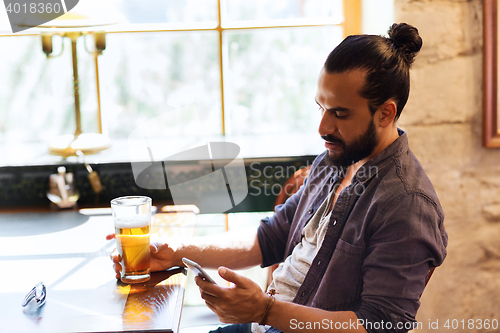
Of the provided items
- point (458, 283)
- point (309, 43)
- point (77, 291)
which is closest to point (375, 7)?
point (309, 43)

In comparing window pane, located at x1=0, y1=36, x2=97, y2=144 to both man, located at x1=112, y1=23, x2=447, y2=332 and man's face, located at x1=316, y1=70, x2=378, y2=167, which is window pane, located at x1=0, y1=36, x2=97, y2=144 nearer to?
man, located at x1=112, y1=23, x2=447, y2=332

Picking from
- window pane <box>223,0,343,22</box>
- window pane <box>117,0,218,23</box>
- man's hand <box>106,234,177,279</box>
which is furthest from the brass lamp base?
man's hand <box>106,234,177,279</box>

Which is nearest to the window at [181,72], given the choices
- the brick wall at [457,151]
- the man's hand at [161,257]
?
the brick wall at [457,151]

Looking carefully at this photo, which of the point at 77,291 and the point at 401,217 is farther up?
the point at 401,217

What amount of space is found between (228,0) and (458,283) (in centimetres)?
154

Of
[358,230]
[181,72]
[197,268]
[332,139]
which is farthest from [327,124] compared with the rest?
[181,72]

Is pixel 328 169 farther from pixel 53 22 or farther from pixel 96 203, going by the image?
pixel 53 22

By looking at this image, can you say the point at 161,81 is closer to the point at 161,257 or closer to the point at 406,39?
the point at 161,257

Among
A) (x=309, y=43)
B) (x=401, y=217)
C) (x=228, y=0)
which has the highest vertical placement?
(x=228, y=0)

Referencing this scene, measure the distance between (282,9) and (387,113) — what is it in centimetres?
110

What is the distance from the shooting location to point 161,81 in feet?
6.99

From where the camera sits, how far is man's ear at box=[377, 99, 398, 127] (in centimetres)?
118

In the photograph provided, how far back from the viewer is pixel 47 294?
42.7 inches

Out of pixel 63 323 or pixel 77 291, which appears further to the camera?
pixel 77 291
